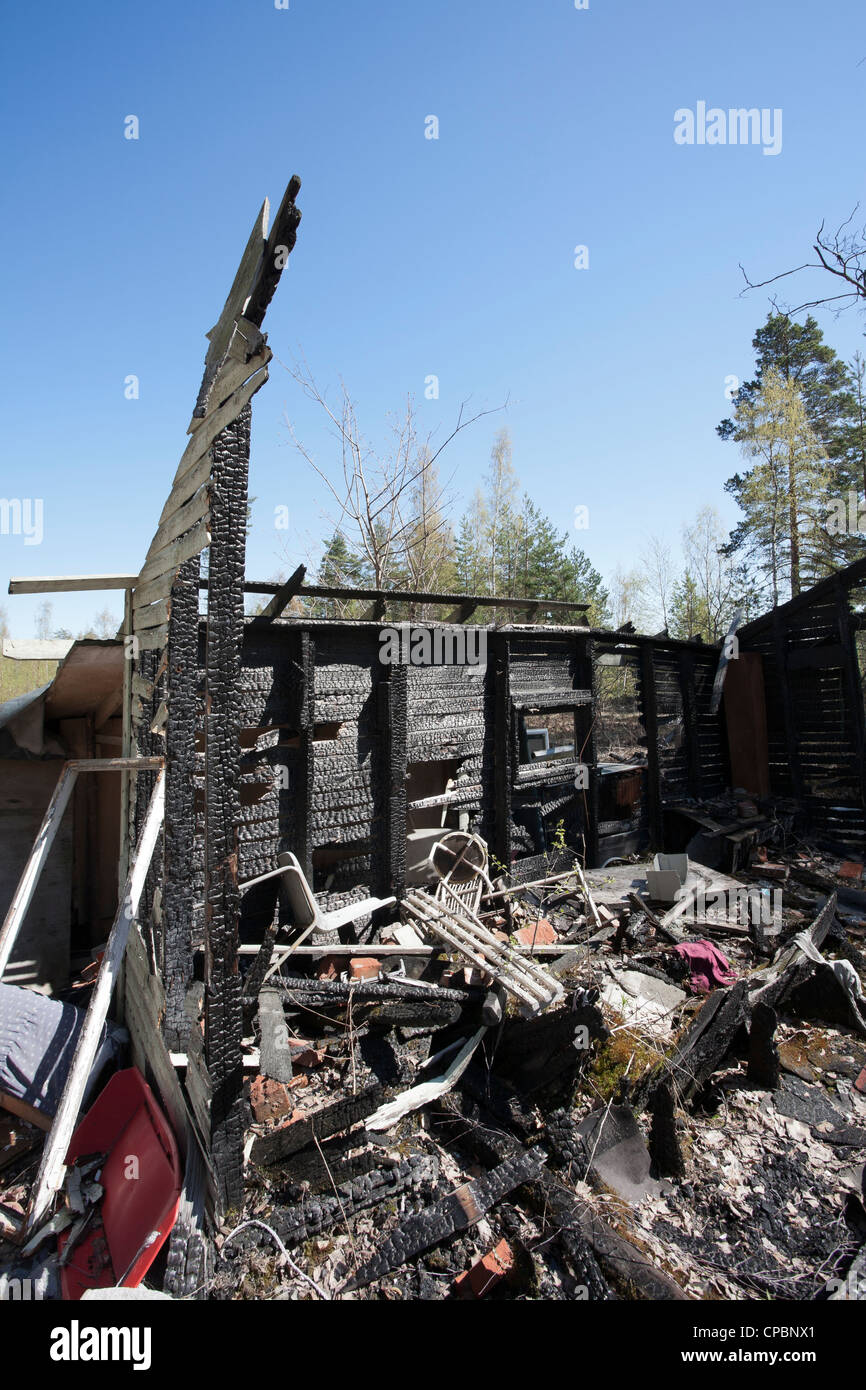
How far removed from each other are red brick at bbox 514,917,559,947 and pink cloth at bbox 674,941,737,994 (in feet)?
3.70

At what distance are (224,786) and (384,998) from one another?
8.16ft

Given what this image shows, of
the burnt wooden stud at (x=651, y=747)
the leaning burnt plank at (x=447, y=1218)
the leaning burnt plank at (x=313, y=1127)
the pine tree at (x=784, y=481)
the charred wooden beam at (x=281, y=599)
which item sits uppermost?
the pine tree at (x=784, y=481)

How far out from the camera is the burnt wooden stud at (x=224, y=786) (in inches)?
104

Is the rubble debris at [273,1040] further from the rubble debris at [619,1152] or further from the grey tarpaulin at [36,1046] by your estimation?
the rubble debris at [619,1152]

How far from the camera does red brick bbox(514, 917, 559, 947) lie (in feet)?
18.3

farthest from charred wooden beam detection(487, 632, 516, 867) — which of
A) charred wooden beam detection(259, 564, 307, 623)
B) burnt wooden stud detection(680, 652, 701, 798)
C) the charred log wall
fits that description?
the charred log wall

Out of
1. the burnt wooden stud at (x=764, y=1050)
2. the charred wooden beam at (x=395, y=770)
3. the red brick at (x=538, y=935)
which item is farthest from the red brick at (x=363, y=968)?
the burnt wooden stud at (x=764, y=1050)

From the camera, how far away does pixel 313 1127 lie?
340 cm

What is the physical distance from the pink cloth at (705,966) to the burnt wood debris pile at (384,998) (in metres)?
0.03

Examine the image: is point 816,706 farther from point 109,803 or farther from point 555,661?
point 109,803

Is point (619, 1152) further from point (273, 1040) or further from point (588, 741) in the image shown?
point (588, 741)

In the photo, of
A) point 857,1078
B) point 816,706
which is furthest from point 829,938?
point 816,706
